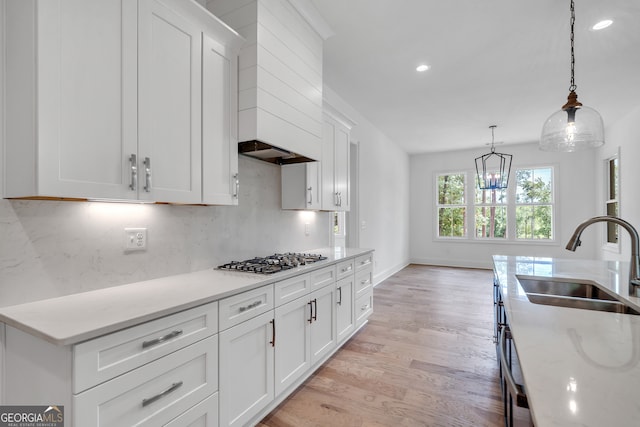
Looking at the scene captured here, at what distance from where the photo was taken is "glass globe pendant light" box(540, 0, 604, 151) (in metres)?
2.00

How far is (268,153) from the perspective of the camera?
2.38 metres

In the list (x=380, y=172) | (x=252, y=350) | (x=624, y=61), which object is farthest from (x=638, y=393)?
(x=380, y=172)

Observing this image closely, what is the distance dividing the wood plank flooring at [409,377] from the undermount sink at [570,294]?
83 cm

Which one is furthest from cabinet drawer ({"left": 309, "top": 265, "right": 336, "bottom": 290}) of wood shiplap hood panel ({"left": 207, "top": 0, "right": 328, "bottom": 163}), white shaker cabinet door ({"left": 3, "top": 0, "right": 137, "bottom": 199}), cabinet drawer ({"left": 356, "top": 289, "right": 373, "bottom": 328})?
white shaker cabinet door ({"left": 3, "top": 0, "right": 137, "bottom": 199})

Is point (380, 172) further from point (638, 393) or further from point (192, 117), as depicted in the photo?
point (638, 393)

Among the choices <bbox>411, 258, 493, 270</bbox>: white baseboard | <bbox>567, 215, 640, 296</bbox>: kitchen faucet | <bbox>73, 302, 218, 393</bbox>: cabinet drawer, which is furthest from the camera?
<bbox>411, 258, 493, 270</bbox>: white baseboard

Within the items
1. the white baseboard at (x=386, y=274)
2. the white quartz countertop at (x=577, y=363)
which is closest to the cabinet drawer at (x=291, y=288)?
the white quartz countertop at (x=577, y=363)

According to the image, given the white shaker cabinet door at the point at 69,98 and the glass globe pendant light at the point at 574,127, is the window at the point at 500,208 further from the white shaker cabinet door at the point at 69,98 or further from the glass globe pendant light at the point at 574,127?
the white shaker cabinet door at the point at 69,98

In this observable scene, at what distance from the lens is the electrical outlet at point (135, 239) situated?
1.67 m

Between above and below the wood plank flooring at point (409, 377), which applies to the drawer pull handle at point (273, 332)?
above

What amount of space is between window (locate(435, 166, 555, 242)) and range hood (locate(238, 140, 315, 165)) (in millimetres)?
5736

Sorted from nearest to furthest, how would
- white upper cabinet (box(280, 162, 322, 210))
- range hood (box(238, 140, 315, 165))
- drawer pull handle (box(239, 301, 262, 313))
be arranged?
1. drawer pull handle (box(239, 301, 262, 313))
2. range hood (box(238, 140, 315, 165))
3. white upper cabinet (box(280, 162, 322, 210))

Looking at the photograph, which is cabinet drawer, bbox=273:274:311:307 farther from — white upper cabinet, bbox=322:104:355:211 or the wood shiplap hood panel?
white upper cabinet, bbox=322:104:355:211

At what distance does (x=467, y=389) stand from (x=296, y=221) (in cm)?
199
